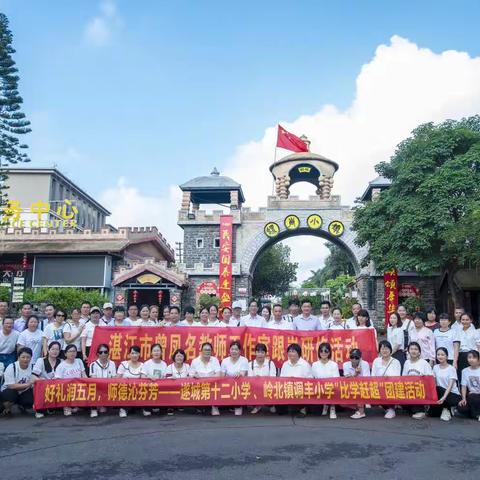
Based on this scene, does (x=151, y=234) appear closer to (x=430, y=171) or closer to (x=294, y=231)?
(x=294, y=231)

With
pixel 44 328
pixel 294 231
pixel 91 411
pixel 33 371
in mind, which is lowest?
pixel 91 411

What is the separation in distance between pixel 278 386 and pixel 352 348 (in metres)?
1.53

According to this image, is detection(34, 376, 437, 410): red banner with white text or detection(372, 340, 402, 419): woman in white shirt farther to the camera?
detection(372, 340, 402, 419): woman in white shirt

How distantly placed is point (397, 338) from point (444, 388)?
1.01 meters

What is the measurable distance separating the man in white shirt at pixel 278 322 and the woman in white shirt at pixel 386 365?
1.57 metres

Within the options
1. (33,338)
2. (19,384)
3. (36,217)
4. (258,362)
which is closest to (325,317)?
(258,362)

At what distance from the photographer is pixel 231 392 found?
20.4 ft

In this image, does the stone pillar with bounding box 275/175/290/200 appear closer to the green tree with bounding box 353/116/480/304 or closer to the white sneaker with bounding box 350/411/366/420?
the green tree with bounding box 353/116/480/304

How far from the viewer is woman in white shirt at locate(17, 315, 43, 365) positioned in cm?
682

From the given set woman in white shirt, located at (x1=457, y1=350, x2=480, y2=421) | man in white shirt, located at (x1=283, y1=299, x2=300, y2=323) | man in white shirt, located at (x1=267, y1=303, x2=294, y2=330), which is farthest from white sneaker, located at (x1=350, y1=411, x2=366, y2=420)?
man in white shirt, located at (x1=283, y1=299, x2=300, y2=323)

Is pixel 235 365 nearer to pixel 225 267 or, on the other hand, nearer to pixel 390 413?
pixel 390 413

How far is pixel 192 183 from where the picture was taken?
89.2 feet

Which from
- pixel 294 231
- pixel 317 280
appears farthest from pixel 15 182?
pixel 317 280

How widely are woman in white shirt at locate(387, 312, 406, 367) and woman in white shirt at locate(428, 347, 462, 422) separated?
592 mm
